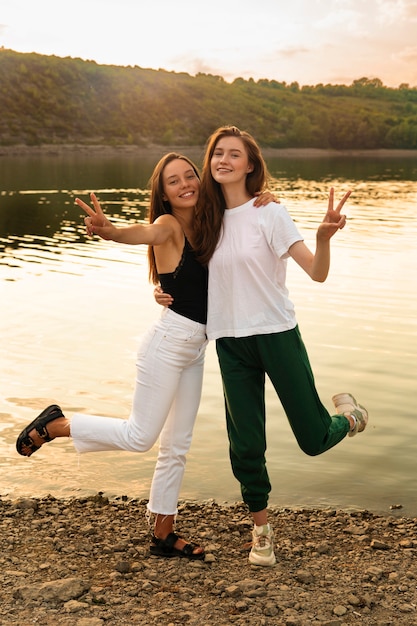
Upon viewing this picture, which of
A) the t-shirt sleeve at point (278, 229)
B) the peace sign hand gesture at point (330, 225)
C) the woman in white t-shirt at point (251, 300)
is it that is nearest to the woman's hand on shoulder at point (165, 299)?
the woman in white t-shirt at point (251, 300)

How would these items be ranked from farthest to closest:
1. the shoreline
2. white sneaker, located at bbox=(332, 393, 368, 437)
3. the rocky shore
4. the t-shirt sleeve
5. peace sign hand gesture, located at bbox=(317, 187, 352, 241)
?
the shoreline → white sneaker, located at bbox=(332, 393, 368, 437) → the t-shirt sleeve → peace sign hand gesture, located at bbox=(317, 187, 352, 241) → the rocky shore

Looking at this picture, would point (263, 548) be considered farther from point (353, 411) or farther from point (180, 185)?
point (180, 185)

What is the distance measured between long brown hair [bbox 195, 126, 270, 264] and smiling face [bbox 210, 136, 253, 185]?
38mm

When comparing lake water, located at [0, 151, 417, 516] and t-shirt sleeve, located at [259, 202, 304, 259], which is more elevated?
t-shirt sleeve, located at [259, 202, 304, 259]

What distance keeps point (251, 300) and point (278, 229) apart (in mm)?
420

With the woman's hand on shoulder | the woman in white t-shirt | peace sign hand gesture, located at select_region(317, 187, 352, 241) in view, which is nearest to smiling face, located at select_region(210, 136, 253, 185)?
the woman in white t-shirt

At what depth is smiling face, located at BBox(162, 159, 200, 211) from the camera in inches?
191

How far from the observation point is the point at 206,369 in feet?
32.3

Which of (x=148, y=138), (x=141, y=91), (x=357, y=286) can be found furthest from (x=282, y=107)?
(x=357, y=286)

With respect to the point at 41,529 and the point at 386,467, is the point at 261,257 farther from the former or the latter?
the point at 386,467

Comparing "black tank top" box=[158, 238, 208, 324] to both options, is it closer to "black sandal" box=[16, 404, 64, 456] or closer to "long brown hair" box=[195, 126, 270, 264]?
"long brown hair" box=[195, 126, 270, 264]

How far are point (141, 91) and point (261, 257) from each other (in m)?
157

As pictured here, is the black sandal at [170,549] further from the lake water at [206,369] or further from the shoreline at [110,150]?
the shoreline at [110,150]

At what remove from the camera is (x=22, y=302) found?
1425cm
